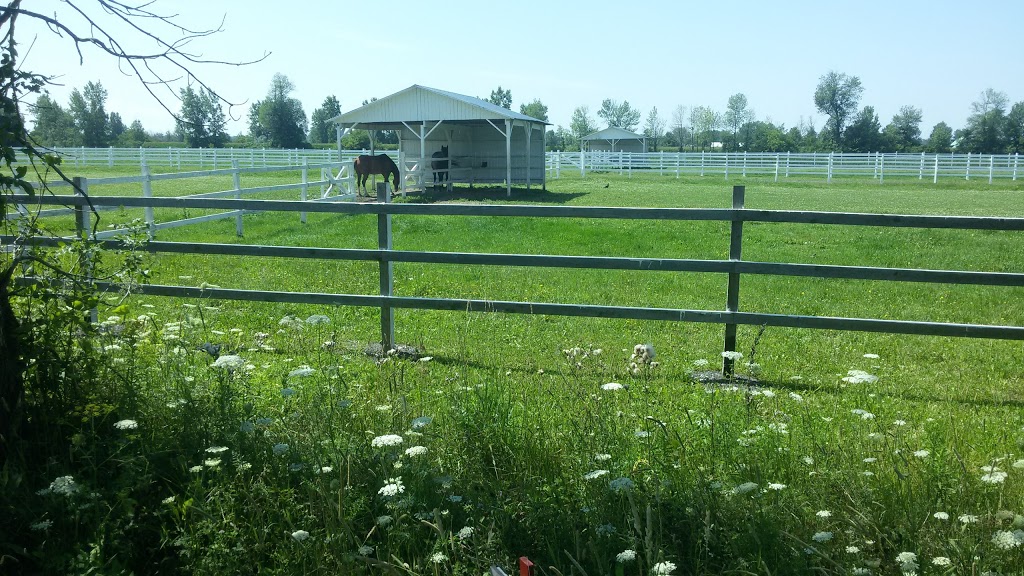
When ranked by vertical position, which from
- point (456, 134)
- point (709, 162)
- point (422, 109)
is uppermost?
point (422, 109)

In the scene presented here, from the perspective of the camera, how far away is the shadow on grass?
Result: 26203 mm

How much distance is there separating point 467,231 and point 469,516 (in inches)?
508

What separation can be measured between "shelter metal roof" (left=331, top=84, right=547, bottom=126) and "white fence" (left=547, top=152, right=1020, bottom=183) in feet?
49.5

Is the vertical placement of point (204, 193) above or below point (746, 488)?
above

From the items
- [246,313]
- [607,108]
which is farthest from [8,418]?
[607,108]

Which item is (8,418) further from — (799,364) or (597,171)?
(597,171)

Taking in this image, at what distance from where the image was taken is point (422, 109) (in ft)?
96.0

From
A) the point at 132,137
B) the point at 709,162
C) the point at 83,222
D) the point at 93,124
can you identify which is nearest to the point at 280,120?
the point at 132,137

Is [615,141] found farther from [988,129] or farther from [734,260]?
[734,260]

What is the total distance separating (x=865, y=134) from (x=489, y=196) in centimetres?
6766

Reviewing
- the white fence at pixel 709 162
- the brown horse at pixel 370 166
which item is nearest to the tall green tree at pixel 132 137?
the white fence at pixel 709 162

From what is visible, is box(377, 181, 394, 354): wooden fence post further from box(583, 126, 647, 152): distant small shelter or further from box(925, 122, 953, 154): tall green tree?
box(925, 122, 953, 154): tall green tree

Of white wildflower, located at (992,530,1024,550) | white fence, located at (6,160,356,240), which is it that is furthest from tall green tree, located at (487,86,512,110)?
white wildflower, located at (992,530,1024,550)

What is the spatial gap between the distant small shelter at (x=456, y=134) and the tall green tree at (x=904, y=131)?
2388 inches
